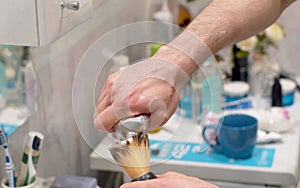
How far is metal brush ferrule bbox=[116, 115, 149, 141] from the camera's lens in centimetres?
94

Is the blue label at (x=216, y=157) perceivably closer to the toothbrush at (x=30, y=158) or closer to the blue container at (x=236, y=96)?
the blue container at (x=236, y=96)

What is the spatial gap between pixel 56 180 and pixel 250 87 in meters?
0.86

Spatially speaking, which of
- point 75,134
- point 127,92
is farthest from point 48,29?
point 75,134

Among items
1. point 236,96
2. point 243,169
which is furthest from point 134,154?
point 236,96

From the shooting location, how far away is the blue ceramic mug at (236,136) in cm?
150

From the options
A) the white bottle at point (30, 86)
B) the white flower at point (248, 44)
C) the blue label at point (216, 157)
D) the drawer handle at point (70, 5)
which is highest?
the drawer handle at point (70, 5)

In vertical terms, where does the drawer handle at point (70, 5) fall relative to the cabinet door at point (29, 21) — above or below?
above

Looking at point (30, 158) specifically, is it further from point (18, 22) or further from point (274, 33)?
point (274, 33)

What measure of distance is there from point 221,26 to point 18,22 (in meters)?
0.41

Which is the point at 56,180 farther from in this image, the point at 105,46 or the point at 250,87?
the point at 250,87

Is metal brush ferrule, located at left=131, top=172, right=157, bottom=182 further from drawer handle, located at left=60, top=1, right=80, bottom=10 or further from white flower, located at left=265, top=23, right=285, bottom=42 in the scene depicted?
white flower, located at left=265, top=23, right=285, bottom=42

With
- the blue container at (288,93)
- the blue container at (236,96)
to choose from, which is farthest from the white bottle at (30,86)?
the blue container at (288,93)

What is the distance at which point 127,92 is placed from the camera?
951mm

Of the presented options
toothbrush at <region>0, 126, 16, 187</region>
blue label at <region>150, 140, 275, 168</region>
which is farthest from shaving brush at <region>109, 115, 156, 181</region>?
blue label at <region>150, 140, 275, 168</region>
